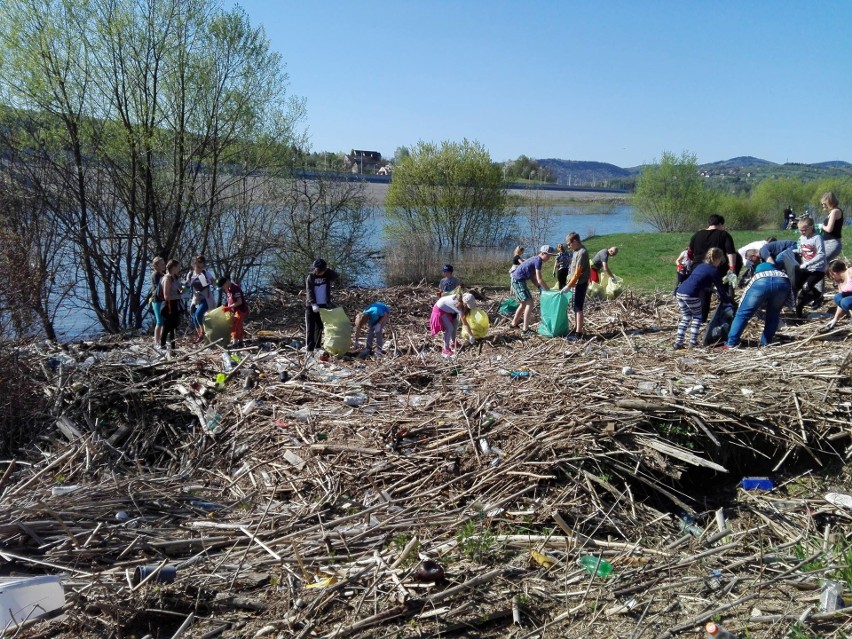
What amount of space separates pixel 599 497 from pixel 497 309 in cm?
865

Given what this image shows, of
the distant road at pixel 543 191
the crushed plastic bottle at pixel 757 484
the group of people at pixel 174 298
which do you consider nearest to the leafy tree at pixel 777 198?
the distant road at pixel 543 191

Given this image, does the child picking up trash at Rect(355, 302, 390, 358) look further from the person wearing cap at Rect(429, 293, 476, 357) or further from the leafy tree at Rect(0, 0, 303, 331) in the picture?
the leafy tree at Rect(0, 0, 303, 331)

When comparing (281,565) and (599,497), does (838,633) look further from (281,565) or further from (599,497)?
(281,565)

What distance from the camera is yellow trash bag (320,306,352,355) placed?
9.32 meters

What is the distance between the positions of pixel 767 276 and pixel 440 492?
537cm

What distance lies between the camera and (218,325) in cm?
984

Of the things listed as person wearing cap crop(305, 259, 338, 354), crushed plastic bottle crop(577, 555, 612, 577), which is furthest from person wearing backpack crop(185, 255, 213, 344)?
crushed plastic bottle crop(577, 555, 612, 577)

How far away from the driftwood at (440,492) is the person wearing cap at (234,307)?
1.46 m

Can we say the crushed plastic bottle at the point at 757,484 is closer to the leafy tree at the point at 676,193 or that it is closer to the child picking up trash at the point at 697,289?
the child picking up trash at the point at 697,289

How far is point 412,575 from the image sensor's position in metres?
3.96

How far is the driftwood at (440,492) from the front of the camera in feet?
12.4

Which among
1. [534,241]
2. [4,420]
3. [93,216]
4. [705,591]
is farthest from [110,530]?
[534,241]

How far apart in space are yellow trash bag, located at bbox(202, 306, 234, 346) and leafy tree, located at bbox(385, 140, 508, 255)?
1990cm

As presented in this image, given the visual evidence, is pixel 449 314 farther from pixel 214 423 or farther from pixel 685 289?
pixel 214 423
